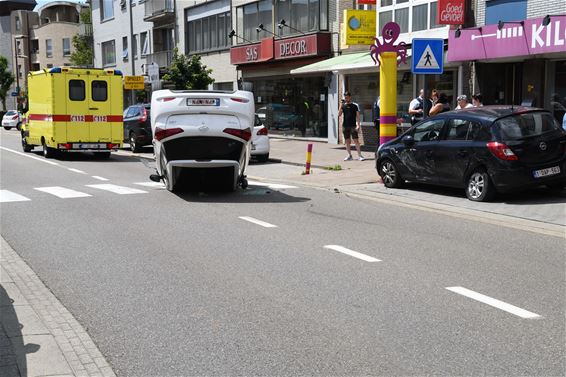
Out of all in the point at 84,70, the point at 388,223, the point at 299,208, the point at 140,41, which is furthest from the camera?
the point at 140,41

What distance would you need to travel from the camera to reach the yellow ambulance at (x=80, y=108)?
70.0 feet

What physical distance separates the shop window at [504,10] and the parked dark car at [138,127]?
12182 millimetres

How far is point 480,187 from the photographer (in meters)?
11.7

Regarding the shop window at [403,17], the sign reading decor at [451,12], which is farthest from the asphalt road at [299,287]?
the shop window at [403,17]

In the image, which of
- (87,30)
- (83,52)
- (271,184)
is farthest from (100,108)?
(87,30)

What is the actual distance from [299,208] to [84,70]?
12595mm

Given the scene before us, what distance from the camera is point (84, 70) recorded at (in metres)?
21.6

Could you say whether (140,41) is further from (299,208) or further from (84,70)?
(299,208)

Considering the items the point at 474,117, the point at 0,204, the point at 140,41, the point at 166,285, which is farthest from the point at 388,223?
the point at 140,41

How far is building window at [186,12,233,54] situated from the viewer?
35.5m

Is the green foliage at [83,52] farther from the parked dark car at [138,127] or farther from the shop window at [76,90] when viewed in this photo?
the shop window at [76,90]

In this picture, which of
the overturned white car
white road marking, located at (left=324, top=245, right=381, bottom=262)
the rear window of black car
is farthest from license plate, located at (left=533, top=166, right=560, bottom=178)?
the overturned white car

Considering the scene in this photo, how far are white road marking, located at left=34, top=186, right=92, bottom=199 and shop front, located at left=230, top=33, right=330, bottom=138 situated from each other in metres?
14.6

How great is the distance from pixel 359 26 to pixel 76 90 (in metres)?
9.49
